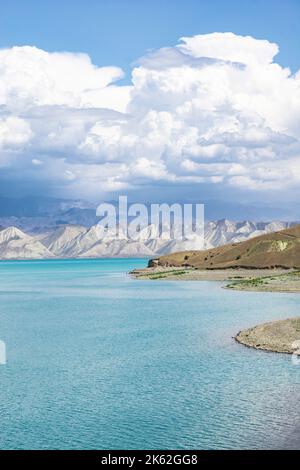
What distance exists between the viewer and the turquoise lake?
27188 millimetres

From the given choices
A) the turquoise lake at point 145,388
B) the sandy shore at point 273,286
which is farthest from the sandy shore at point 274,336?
the sandy shore at point 273,286

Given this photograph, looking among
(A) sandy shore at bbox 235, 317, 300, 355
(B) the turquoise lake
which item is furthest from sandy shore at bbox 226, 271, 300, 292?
(A) sandy shore at bbox 235, 317, 300, 355

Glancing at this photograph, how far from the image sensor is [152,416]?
30062 millimetres

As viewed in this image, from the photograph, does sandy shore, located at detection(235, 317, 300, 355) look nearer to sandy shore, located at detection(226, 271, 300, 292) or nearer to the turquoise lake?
the turquoise lake

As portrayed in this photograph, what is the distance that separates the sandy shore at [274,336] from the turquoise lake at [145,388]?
4.47 feet

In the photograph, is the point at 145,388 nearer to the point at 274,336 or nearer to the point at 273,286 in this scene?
the point at 274,336

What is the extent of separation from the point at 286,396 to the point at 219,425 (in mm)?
6026

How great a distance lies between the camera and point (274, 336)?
5175 cm

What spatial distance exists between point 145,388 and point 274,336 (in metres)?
19.3

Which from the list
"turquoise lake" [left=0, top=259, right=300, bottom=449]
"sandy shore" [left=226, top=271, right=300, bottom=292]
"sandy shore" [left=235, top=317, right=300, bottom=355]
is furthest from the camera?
"sandy shore" [left=226, top=271, right=300, bottom=292]

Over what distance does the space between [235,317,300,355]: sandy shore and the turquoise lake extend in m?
1.36

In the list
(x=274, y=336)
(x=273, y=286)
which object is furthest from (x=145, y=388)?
(x=273, y=286)

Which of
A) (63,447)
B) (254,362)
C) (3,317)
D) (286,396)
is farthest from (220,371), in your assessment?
(3,317)
